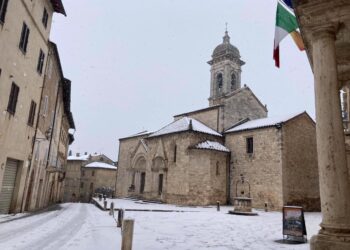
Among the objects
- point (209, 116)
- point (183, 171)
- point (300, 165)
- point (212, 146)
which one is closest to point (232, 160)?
point (212, 146)

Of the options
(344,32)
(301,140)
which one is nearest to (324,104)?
(344,32)

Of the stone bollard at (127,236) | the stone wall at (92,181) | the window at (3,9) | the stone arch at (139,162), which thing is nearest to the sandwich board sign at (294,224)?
the stone bollard at (127,236)

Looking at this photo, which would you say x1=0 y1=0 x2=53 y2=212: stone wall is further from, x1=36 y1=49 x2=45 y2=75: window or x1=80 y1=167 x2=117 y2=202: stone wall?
x1=80 y1=167 x2=117 y2=202: stone wall

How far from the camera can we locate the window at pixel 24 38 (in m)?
11.9

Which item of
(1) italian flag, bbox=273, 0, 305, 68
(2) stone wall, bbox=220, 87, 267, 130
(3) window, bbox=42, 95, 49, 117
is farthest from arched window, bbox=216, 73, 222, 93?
(1) italian flag, bbox=273, 0, 305, 68

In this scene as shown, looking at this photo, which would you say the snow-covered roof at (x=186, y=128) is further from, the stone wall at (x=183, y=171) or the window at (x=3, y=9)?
the window at (x=3, y=9)

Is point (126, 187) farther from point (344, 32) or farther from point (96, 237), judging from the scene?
point (344, 32)

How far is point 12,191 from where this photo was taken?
12.6m

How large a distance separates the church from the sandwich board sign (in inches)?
527

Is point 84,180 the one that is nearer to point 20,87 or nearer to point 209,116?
point 209,116

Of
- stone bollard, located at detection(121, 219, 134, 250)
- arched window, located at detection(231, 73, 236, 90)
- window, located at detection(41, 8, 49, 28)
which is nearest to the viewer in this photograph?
stone bollard, located at detection(121, 219, 134, 250)

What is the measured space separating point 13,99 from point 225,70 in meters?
29.8

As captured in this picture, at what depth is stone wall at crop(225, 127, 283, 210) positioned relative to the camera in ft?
70.2

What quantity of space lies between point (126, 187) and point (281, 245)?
29.6 m
